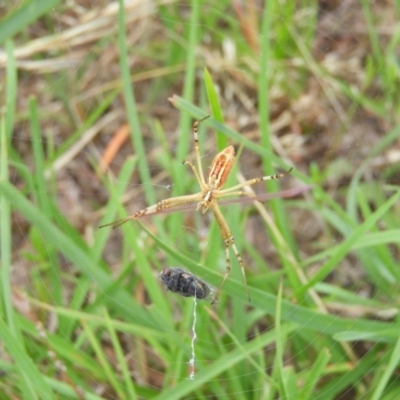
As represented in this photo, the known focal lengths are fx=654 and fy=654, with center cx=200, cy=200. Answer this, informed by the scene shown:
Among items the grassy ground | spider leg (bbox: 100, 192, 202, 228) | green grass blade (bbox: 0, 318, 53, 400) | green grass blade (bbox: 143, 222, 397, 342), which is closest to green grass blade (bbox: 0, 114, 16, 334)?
the grassy ground

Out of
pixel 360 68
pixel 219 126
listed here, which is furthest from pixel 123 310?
pixel 360 68

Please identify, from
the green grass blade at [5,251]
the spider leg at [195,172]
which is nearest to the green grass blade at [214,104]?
the spider leg at [195,172]

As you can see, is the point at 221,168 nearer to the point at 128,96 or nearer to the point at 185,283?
the point at 185,283

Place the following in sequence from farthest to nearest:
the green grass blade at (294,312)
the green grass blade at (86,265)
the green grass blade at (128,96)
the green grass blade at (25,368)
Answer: the green grass blade at (128,96) < the green grass blade at (86,265) < the green grass blade at (294,312) < the green grass blade at (25,368)

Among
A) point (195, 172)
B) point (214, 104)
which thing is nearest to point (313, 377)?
point (195, 172)

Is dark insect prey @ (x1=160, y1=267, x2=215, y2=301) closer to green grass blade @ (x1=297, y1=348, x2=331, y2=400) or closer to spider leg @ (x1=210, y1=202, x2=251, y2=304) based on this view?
spider leg @ (x1=210, y1=202, x2=251, y2=304)

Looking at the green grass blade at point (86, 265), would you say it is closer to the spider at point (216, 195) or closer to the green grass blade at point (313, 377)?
the spider at point (216, 195)
